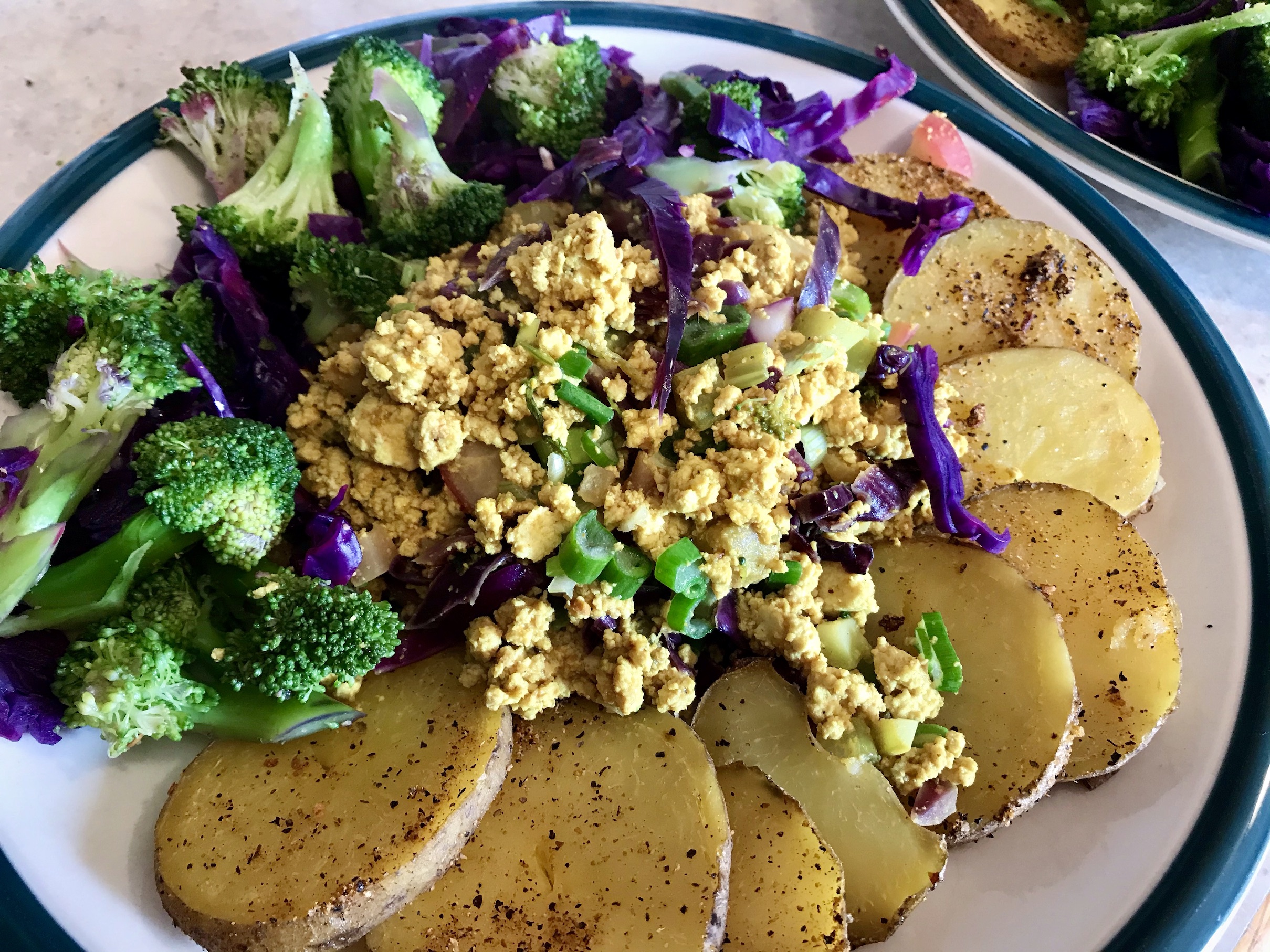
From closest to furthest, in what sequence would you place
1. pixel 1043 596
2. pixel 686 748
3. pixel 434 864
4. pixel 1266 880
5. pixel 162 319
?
pixel 434 864 < pixel 686 748 < pixel 1043 596 < pixel 162 319 < pixel 1266 880

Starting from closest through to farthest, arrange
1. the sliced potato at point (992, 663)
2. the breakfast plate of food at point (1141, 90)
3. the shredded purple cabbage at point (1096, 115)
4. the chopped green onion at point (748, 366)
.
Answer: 1. the sliced potato at point (992, 663)
2. the chopped green onion at point (748, 366)
3. the breakfast plate of food at point (1141, 90)
4. the shredded purple cabbage at point (1096, 115)

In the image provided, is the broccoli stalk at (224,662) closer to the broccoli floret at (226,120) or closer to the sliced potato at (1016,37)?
the broccoli floret at (226,120)

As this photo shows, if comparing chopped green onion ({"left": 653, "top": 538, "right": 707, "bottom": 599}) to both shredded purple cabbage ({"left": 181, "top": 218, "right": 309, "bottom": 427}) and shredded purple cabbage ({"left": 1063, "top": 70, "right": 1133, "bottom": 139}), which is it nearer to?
shredded purple cabbage ({"left": 181, "top": 218, "right": 309, "bottom": 427})

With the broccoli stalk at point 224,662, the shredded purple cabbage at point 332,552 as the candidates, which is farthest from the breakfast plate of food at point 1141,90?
the broccoli stalk at point 224,662

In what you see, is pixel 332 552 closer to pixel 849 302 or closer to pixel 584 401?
pixel 584 401

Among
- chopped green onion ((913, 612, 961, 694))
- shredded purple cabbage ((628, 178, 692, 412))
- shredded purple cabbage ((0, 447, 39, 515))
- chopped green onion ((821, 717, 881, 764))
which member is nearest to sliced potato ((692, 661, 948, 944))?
chopped green onion ((821, 717, 881, 764))

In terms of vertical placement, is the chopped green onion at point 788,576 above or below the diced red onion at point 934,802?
above

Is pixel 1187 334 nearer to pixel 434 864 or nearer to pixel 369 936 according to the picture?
pixel 434 864

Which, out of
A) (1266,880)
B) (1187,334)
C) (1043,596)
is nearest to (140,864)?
(1043,596)
